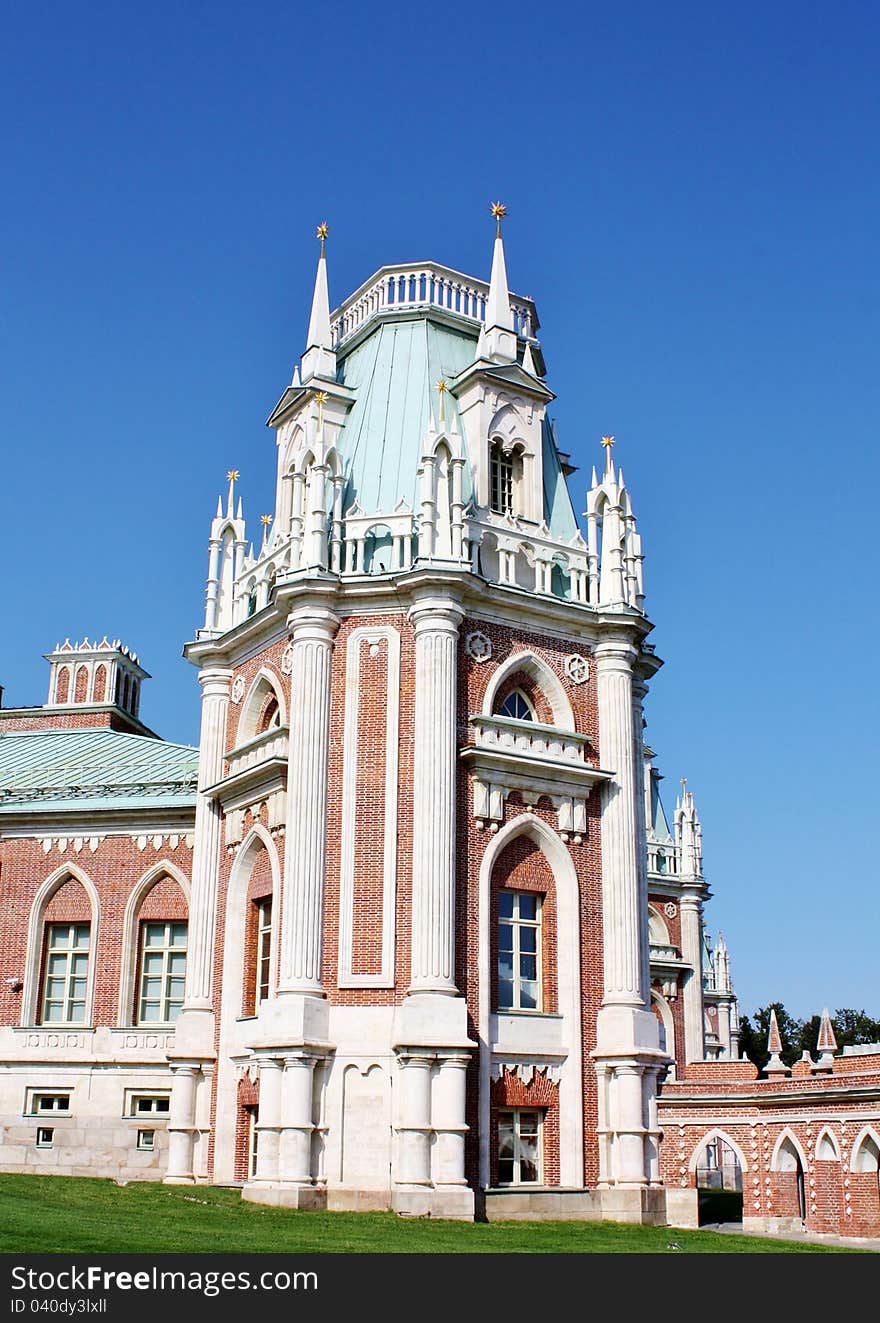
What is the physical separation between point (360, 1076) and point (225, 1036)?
5.10m

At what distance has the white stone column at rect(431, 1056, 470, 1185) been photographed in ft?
89.4

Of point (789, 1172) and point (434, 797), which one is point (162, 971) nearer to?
point (434, 797)

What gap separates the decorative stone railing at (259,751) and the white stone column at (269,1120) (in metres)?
6.06

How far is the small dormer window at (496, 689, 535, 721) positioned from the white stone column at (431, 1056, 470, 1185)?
7562 millimetres

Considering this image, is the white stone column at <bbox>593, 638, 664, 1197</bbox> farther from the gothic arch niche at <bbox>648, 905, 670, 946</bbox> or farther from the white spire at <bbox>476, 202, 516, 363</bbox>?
the gothic arch niche at <bbox>648, 905, 670, 946</bbox>

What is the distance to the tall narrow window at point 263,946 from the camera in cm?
3170

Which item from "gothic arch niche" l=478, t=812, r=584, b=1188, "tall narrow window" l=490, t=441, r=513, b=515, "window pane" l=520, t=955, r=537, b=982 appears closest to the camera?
"gothic arch niche" l=478, t=812, r=584, b=1188

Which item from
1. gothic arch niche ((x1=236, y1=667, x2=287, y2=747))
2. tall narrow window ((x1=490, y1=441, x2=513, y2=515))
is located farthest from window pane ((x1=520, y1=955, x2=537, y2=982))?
tall narrow window ((x1=490, y1=441, x2=513, y2=515))

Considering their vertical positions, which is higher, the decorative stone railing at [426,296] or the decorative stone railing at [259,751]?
the decorative stone railing at [426,296]

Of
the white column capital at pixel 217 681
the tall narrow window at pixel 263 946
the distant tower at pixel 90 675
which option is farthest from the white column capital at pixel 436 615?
the distant tower at pixel 90 675

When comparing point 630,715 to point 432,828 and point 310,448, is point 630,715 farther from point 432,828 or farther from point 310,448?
point 310,448

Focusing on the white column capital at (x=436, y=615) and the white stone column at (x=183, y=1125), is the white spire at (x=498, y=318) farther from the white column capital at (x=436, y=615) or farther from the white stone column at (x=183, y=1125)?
the white stone column at (x=183, y=1125)

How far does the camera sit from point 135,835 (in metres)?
37.5
